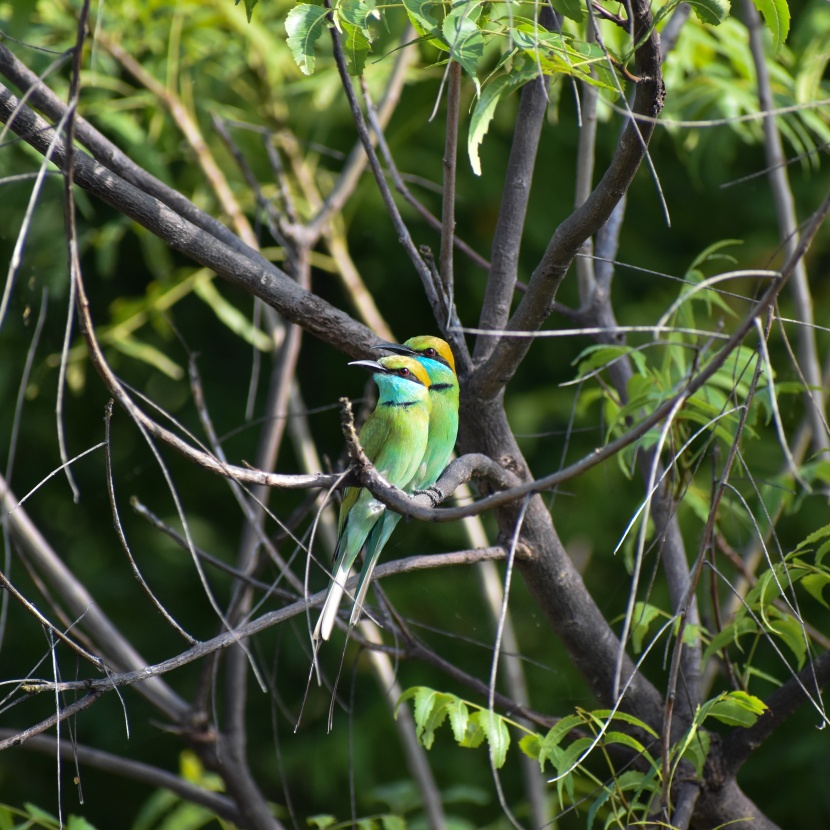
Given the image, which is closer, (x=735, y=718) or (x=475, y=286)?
(x=735, y=718)

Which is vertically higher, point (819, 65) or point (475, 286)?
point (819, 65)

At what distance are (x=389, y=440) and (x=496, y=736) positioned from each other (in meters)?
0.85

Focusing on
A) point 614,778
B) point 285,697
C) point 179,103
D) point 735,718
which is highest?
point 179,103

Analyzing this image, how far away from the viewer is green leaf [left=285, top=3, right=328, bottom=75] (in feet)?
4.28

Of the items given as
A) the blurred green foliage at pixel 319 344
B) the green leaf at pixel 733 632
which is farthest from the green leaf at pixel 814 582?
the blurred green foliage at pixel 319 344

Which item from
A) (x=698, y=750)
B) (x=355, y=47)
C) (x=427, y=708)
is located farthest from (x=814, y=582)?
(x=355, y=47)

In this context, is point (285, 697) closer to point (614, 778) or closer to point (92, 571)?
point (92, 571)

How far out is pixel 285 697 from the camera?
4.16 meters

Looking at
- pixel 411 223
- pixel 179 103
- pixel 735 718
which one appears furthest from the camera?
pixel 411 223

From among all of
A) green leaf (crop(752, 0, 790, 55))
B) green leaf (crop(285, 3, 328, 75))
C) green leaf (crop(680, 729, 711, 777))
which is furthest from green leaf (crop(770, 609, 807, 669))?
green leaf (crop(285, 3, 328, 75))

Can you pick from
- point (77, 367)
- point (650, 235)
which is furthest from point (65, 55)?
point (650, 235)

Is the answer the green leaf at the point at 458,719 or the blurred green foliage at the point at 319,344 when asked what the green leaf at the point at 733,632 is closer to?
the green leaf at the point at 458,719

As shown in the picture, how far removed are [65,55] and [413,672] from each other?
3.15 metres

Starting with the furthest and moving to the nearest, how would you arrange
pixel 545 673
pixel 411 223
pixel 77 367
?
pixel 411 223
pixel 545 673
pixel 77 367
